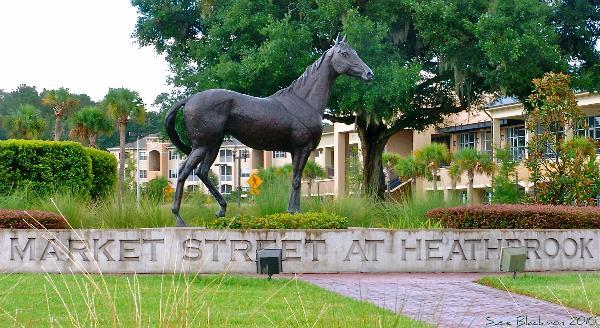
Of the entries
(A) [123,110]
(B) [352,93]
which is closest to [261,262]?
(B) [352,93]

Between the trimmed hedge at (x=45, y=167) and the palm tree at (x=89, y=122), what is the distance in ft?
94.3

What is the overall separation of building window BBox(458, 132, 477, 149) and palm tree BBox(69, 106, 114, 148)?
2071 centimetres

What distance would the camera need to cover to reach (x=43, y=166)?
22000 millimetres

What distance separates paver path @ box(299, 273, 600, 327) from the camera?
353 inches

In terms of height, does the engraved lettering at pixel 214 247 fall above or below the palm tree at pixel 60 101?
below

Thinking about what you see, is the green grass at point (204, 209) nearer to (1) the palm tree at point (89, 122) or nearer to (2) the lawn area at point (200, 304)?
(2) the lawn area at point (200, 304)

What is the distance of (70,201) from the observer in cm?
1691

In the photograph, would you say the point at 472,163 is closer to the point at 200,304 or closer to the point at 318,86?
the point at 318,86

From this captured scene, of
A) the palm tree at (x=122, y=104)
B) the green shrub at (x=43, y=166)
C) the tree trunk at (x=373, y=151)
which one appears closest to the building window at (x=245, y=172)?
the palm tree at (x=122, y=104)

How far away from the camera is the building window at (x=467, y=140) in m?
56.0

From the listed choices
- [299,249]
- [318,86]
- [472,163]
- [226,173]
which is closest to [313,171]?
[472,163]

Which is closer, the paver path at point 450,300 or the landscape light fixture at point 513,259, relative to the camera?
the paver path at point 450,300

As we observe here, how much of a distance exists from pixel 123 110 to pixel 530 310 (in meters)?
39.8

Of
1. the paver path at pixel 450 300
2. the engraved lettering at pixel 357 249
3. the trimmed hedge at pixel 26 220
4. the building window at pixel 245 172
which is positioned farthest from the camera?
the building window at pixel 245 172
